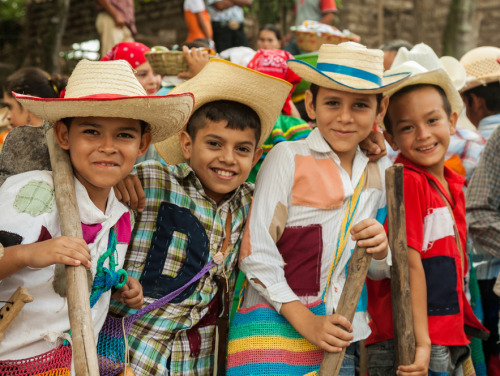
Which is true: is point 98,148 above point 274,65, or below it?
below

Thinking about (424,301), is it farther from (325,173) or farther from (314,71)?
(314,71)

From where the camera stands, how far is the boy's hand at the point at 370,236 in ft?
7.94

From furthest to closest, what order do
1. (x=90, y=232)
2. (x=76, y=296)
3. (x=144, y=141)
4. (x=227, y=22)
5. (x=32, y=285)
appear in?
(x=227, y=22)
(x=144, y=141)
(x=90, y=232)
(x=32, y=285)
(x=76, y=296)

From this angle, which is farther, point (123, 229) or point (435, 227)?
point (435, 227)

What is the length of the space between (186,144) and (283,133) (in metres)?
1.07

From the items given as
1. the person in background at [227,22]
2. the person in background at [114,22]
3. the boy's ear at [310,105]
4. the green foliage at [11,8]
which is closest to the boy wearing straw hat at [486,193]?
the boy's ear at [310,105]

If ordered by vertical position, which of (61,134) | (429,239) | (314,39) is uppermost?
(314,39)

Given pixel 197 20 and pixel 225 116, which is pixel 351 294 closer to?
pixel 225 116

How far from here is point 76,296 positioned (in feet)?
6.35

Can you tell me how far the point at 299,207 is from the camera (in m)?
2.73

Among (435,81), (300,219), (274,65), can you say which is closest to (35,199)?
(300,219)

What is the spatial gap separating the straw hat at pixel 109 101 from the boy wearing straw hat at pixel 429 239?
125cm

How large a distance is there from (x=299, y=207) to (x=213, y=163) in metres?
0.44

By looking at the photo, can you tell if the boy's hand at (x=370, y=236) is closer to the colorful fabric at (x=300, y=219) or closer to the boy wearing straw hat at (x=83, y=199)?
the colorful fabric at (x=300, y=219)
